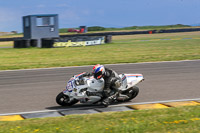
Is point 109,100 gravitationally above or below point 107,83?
below

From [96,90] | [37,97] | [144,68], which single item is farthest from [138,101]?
[144,68]

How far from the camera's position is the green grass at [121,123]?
6.18 meters

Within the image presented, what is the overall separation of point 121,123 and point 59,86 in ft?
20.2

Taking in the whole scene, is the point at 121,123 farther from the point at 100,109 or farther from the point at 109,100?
the point at 109,100

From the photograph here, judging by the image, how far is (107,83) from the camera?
8.88 m

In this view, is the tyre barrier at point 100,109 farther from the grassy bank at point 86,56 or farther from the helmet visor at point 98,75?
the grassy bank at point 86,56

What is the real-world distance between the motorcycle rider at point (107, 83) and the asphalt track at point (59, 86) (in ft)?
3.16

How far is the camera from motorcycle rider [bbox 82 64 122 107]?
8.70m

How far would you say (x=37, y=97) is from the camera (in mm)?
10430

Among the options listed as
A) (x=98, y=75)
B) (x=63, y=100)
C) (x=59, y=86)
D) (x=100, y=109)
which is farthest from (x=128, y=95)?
(x=59, y=86)

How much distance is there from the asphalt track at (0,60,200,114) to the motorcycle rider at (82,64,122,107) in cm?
96

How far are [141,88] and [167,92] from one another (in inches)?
42.9

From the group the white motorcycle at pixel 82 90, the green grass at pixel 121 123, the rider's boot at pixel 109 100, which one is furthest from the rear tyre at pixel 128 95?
the green grass at pixel 121 123

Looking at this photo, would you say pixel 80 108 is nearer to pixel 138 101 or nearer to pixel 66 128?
pixel 138 101
